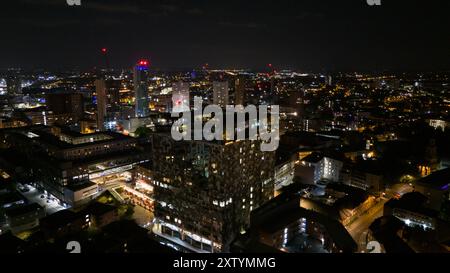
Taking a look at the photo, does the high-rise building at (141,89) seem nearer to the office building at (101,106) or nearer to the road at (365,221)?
the office building at (101,106)

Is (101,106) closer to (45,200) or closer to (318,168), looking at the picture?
(45,200)

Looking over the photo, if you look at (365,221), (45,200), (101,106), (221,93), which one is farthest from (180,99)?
(365,221)

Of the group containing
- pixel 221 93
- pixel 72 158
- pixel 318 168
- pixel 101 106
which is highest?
pixel 221 93

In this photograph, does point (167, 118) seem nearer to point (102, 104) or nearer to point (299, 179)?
point (102, 104)

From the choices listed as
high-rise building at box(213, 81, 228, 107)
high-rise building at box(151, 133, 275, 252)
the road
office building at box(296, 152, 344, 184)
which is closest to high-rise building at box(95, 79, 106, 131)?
high-rise building at box(213, 81, 228, 107)

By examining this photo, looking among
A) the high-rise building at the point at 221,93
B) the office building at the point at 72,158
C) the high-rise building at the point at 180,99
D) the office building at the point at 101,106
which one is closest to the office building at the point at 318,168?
the office building at the point at 72,158

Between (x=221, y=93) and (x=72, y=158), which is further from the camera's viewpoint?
(x=221, y=93)

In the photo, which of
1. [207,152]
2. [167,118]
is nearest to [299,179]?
[207,152]
